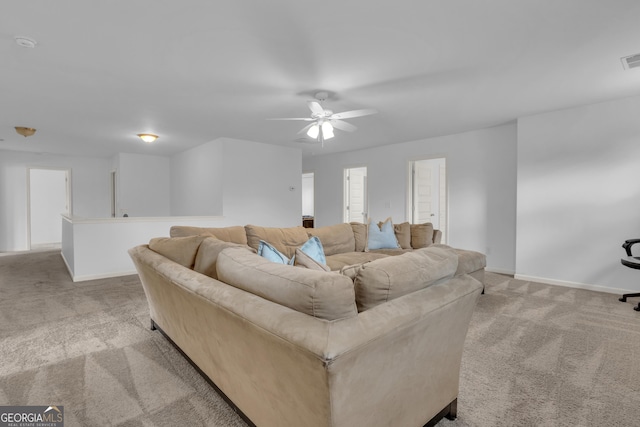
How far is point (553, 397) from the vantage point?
71.9 inches

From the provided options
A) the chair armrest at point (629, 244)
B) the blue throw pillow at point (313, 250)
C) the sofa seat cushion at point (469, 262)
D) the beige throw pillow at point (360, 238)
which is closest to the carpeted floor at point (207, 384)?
the sofa seat cushion at point (469, 262)

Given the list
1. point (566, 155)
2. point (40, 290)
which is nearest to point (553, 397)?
point (566, 155)

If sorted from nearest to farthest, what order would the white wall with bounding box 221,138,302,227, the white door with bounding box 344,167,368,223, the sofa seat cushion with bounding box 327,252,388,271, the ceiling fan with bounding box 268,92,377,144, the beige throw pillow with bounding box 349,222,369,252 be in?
1. the ceiling fan with bounding box 268,92,377,144
2. the sofa seat cushion with bounding box 327,252,388,271
3. the beige throw pillow with bounding box 349,222,369,252
4. the white wall with bounding box 221,138,302,227
5. the white door with bounding box 344,167,368,223

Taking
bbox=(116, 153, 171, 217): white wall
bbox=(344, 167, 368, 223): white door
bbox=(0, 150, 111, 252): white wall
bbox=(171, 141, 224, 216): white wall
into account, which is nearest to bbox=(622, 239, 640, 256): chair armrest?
bbox=(344, 167, 368, 223): white door

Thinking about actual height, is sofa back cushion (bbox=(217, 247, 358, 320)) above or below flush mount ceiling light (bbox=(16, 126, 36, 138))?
below

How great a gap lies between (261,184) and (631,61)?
5.42 metres

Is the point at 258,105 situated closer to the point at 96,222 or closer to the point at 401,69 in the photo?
the point at 401,69

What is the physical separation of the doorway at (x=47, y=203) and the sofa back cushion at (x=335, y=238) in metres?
7.30

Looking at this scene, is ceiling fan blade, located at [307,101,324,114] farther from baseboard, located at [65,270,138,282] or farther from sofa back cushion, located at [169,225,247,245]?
baseboard, located at [65,270,138,282]

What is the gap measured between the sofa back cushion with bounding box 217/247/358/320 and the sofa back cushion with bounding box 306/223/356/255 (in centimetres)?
245

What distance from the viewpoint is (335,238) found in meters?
4.14

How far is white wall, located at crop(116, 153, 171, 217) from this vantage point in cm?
752

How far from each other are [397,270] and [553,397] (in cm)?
143

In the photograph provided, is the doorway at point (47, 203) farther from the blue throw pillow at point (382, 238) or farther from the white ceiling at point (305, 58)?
the blue throw pillow at point (382, 238)
